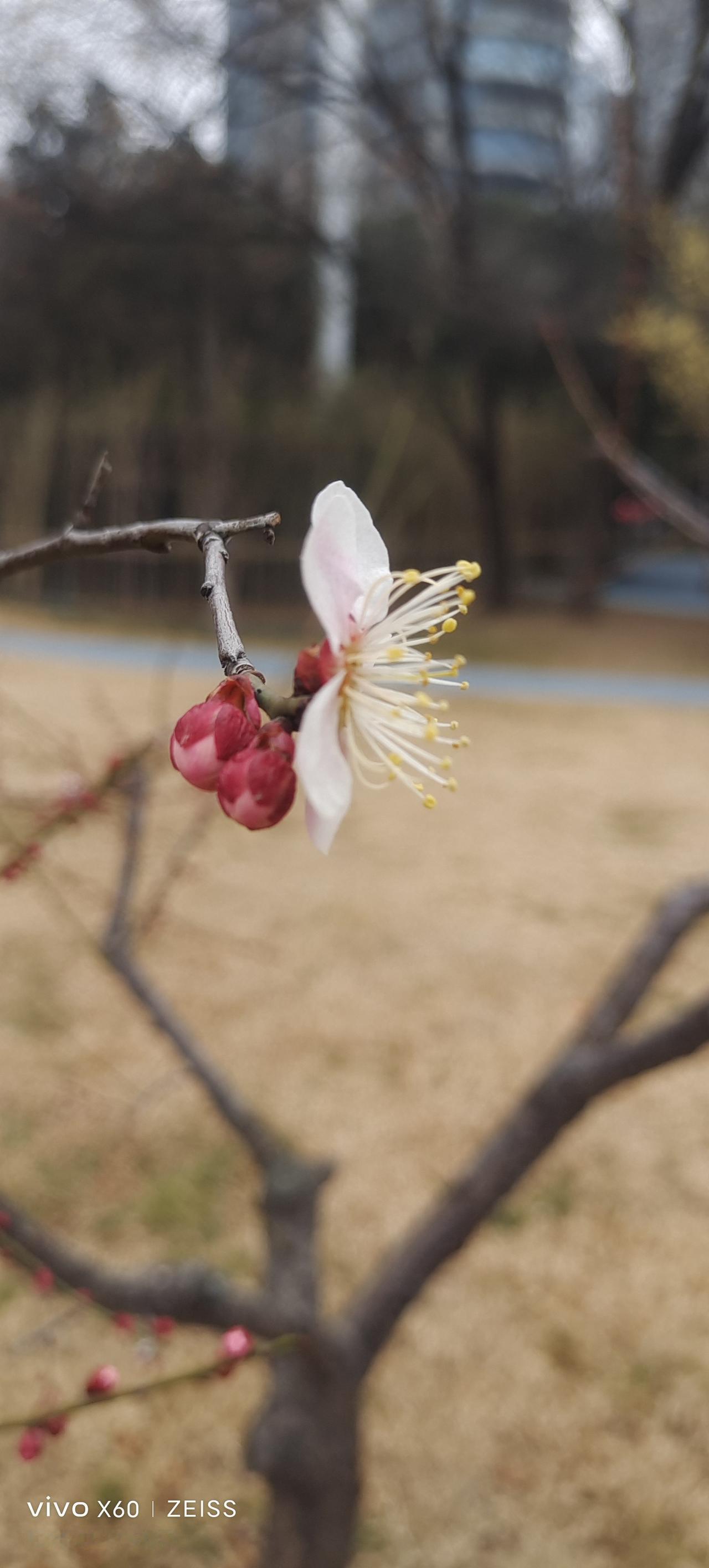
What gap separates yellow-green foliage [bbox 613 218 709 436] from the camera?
5859 mm

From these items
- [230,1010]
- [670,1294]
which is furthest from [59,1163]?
[670,1294]

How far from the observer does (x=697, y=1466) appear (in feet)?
4.63

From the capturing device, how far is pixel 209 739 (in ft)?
1.19

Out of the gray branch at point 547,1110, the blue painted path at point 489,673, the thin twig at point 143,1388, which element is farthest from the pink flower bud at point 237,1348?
the blue painted path at point 489,673

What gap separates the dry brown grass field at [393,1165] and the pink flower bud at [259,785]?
2.77ft

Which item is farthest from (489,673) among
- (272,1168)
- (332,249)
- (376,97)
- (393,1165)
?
(272,1168)

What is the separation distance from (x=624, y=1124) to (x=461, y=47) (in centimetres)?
764

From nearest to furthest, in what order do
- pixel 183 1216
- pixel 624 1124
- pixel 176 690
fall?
→ pixel 183 1216, pixel 624 1124, pixel 176 690

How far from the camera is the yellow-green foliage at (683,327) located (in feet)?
19.2

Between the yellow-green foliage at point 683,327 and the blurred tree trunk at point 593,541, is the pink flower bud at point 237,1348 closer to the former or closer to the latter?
the yellow-green foliage at point 683,327

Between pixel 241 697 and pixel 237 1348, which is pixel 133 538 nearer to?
pixel 241 697

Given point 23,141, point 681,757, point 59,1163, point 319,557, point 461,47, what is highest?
point 461,47

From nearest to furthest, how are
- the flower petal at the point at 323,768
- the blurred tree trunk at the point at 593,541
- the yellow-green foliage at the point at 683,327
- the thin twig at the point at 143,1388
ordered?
the flower petal at the point at 323,768 → the thin twig at the point at 143,1388 → the yellow-green foliage at the point at 683,327 → the blurred tree trunk at the point at 593,541

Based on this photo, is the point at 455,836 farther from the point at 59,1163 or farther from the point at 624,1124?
the point at 59,1163
